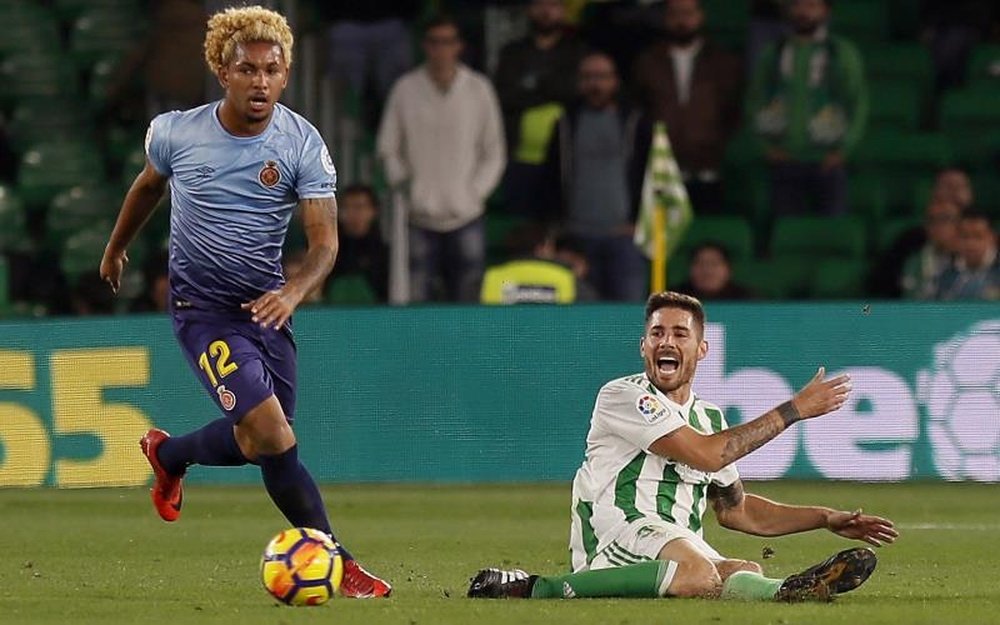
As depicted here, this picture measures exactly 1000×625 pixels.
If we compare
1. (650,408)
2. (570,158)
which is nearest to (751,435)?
(650,408)

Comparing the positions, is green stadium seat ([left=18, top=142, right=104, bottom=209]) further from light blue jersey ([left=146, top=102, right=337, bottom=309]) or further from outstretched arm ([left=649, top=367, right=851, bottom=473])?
outstretched arm ([left=649, top=367, right=851, bottom=473])

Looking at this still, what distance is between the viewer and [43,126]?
19.7 metres

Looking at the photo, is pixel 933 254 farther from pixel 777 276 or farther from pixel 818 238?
pixel 777 276

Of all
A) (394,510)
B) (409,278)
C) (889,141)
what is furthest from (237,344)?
(889,141)

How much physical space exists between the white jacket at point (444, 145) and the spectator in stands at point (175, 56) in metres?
1.87

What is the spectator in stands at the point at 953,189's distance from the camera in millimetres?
16328

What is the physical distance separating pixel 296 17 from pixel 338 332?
4.40 m

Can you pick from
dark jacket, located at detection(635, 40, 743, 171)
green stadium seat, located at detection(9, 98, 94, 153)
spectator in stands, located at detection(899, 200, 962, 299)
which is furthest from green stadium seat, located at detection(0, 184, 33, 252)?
spectator in stands, located at detection(899, 200, 962, 299)

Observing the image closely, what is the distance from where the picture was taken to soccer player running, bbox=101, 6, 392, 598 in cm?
812

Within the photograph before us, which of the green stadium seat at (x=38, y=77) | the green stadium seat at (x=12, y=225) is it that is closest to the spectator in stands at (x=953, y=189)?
the green stadium seat at (x=12, y=225)

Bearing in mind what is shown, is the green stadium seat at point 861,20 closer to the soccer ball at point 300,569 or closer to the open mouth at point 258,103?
the open mouth at point 258,103

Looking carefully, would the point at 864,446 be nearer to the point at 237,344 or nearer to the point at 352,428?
the point at 352,428

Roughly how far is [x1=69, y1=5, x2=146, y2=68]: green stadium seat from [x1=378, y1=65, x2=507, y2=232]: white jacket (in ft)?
12.4

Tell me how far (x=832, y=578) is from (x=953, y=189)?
9412 mm
